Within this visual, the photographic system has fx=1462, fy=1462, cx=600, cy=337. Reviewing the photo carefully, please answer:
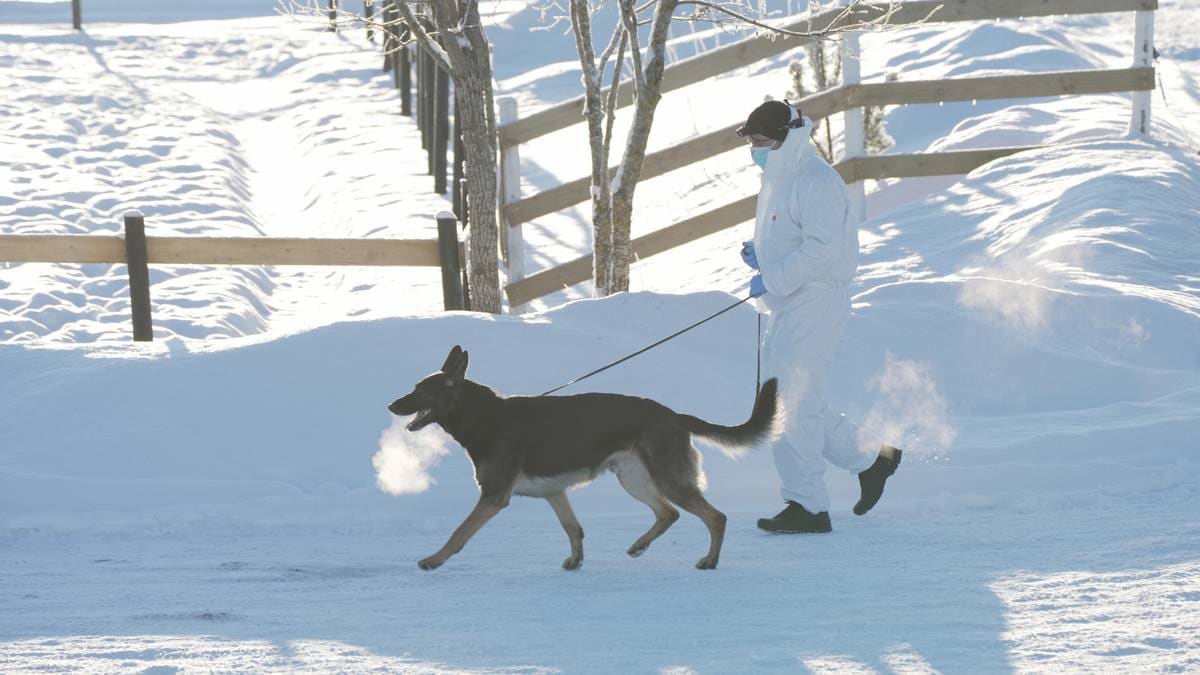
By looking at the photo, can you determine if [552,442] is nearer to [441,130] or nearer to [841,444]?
[841,444]

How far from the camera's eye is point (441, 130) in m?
18.6

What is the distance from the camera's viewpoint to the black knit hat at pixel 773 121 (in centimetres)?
610

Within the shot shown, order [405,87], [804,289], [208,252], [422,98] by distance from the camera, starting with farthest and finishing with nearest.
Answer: [405,87] → [422,98] → [208,252] → [804,289]

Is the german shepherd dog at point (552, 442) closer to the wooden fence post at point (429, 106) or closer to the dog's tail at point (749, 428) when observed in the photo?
the dog's tail at point (749, 428)

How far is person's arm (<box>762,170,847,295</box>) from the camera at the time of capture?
6.04m

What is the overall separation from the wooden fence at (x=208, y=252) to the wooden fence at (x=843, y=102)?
967 millimetres

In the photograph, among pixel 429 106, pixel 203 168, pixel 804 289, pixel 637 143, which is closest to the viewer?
pixel 804 289

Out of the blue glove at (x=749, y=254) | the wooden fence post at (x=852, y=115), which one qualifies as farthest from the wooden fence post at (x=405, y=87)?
the blue glove at (x=749, y=254)

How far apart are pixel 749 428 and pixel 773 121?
1292 mm

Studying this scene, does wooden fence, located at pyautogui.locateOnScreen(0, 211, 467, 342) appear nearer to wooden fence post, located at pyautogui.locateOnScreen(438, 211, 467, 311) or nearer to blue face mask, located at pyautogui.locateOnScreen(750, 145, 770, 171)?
wooden fence post, located at pyautogui.locateOnScreen(438, 211, 467, 311)

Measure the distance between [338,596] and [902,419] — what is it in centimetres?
361

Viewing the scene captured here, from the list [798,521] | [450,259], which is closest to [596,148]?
[450,259]

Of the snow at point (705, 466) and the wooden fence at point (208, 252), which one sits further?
the wooden fence at point (208, 252)

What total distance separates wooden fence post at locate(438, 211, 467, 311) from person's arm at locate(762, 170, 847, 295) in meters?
4.04
